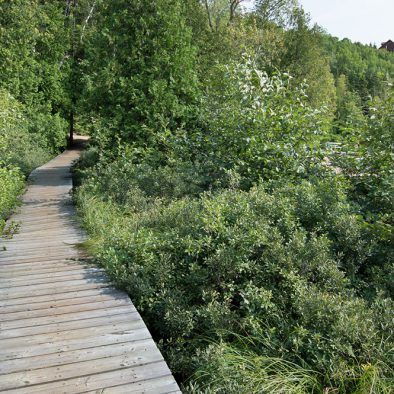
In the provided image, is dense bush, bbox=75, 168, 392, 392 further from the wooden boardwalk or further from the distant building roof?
the distant building roof

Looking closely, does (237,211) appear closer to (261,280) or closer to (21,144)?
(261,280)

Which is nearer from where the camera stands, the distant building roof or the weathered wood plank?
the weathered wood plank

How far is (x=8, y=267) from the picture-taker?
177 inches

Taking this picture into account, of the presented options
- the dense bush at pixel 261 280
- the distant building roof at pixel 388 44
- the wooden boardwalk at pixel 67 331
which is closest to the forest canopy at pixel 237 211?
the dense bush at pixel 261 280

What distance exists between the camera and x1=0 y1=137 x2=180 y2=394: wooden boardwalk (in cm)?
259

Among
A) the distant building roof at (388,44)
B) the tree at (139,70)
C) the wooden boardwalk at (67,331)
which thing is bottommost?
the wooden boardwalk at (67,331)

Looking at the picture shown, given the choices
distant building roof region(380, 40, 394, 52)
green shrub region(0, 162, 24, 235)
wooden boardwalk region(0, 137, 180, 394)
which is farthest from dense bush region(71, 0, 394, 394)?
distant building roof region(380, 40, 394, 52)

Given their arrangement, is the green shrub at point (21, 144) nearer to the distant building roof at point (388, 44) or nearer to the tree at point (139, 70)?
the tree at point (139, 70)

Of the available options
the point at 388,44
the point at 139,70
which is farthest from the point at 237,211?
the point at 388,44

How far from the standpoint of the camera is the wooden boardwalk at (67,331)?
2592mm

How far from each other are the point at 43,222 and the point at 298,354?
15.0 feet

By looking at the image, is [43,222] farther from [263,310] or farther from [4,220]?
[263,310]

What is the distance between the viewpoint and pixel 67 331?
10.4 ft

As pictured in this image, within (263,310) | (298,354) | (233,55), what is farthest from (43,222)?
(233,55)
